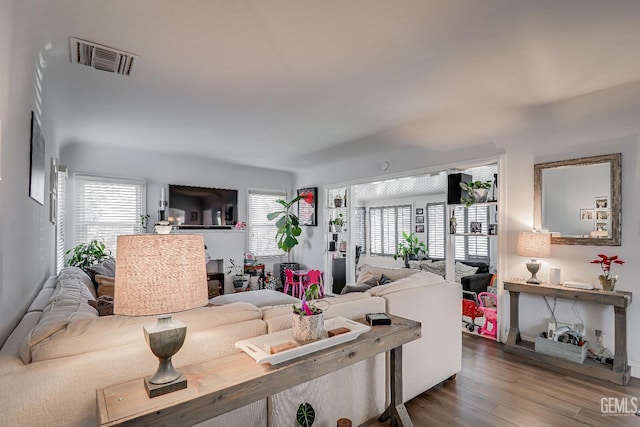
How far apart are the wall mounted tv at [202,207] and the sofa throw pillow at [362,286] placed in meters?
3.44

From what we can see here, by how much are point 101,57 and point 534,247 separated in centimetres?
404

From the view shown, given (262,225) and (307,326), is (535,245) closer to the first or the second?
(307,326)

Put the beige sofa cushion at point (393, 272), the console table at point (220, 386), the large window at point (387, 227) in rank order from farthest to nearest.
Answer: the large window at point (387, 227) < the beige sofa cushion at point (393, 272) < the console table at point (220, 386)

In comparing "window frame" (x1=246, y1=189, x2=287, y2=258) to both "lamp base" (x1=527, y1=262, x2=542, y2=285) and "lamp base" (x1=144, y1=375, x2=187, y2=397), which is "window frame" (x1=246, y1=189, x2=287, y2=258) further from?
"lamp base" (x1=144, y1=375, x2=187, y2=397)

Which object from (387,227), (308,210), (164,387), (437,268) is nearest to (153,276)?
(164,387)

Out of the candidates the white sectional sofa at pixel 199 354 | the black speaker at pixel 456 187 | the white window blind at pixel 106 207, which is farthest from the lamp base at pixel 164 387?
the white window blind at pixel 106 207

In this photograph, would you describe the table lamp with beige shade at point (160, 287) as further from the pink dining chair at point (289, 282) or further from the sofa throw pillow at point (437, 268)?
the pink dining chair at point (289, 282)

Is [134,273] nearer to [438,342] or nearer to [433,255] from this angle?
[438,342]

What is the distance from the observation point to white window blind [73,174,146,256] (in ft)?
15.1

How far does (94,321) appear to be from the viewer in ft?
4.57

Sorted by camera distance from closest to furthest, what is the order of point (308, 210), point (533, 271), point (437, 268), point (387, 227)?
point (533, 271) → point (437, 268) → point (308, 210) → point (387, 227)

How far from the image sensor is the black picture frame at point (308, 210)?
20.7ft

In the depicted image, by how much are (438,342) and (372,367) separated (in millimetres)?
741

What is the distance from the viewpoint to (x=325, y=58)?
7.61 ft
